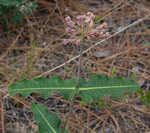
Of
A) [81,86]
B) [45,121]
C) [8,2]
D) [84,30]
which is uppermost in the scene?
[8,2]

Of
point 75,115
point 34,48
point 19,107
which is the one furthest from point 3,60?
point 75,115

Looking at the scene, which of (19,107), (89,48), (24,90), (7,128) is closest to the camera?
(24,90)

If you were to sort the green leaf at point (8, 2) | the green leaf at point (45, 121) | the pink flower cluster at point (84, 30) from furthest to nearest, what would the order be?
the green leaf at point (8, 2), the green leaf at point (45, 121), the pink flower cluster at point (84, 30)

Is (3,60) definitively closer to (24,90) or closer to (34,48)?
(34,48)

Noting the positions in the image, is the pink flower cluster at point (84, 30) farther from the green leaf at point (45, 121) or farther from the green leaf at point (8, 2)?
the green leaf at point (8, 2)

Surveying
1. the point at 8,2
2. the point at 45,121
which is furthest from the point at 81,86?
the point at 8,2

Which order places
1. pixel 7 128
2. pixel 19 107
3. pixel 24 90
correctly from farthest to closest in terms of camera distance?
1. pixel 19 107
2. pixel 7 128
3. pixel 24 90

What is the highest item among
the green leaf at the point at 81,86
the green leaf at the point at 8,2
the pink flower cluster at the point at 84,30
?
the green leaf at the point at 8,2

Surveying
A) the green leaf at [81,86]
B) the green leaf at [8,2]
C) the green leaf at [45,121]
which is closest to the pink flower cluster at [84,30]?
the green leaf at [81,86]

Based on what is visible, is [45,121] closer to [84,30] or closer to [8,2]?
[84,30]
